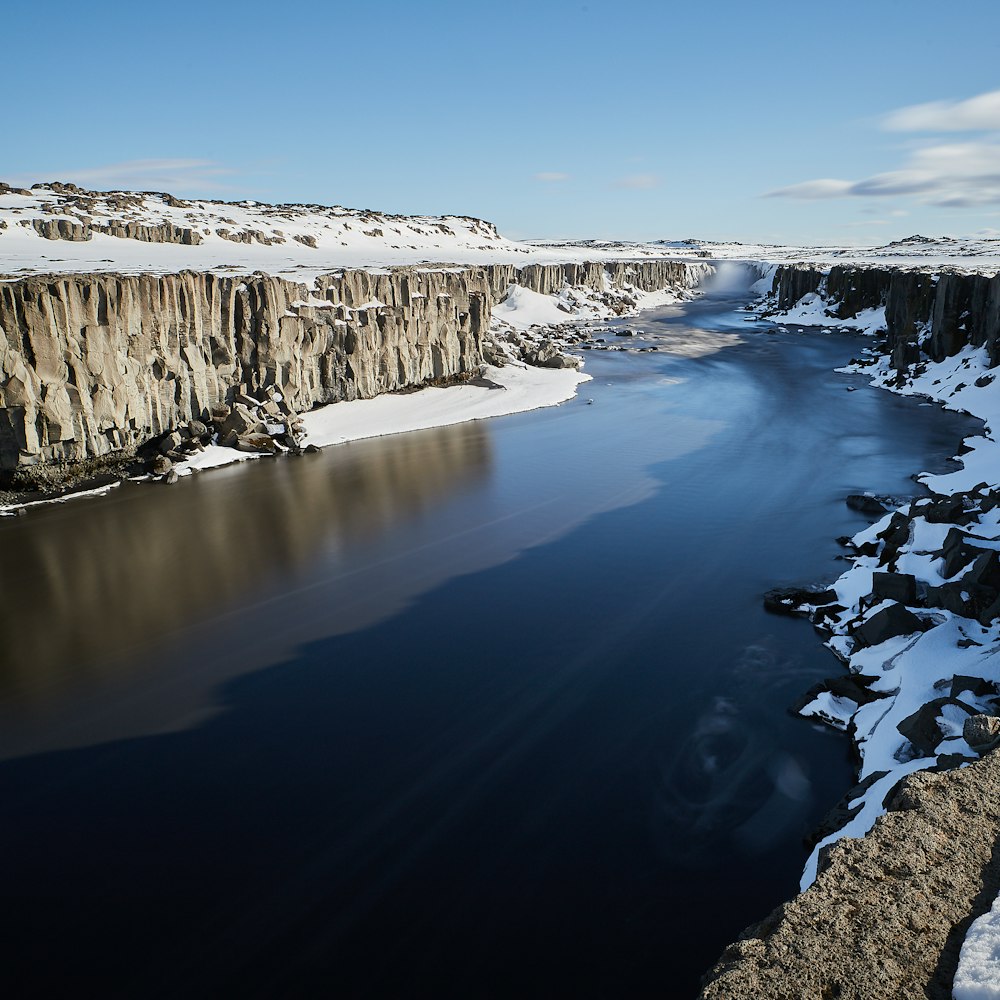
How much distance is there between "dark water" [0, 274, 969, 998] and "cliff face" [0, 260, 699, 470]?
2.93 m

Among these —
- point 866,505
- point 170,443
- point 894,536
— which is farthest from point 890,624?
point 170,443

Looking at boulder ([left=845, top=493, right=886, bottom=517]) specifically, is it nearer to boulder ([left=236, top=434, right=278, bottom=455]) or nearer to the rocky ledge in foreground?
the rocky ledge in foreground

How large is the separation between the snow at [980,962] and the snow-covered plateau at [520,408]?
13 mm

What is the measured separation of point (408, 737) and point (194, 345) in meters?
18.2

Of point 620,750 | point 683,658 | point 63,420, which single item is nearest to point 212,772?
point 620,750

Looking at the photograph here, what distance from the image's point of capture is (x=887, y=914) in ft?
16.0

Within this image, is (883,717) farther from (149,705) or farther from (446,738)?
(149,705)

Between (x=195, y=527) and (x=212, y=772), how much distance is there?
9.64 m

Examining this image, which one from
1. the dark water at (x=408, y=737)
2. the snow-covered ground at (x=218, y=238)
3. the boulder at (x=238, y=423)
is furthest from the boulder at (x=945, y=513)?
the snow-covered ground at (x=218, y=238)

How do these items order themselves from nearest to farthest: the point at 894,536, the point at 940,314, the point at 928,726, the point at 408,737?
1. the point at 928,726
2. the point at 408,737
3. the point at 894,536
4. the point at 940,314

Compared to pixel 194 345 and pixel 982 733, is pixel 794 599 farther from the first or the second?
pixel 194 345

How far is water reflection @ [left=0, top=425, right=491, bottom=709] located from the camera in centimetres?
1303

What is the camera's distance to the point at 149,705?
437 inches

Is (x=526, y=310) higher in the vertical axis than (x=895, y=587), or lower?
lower
